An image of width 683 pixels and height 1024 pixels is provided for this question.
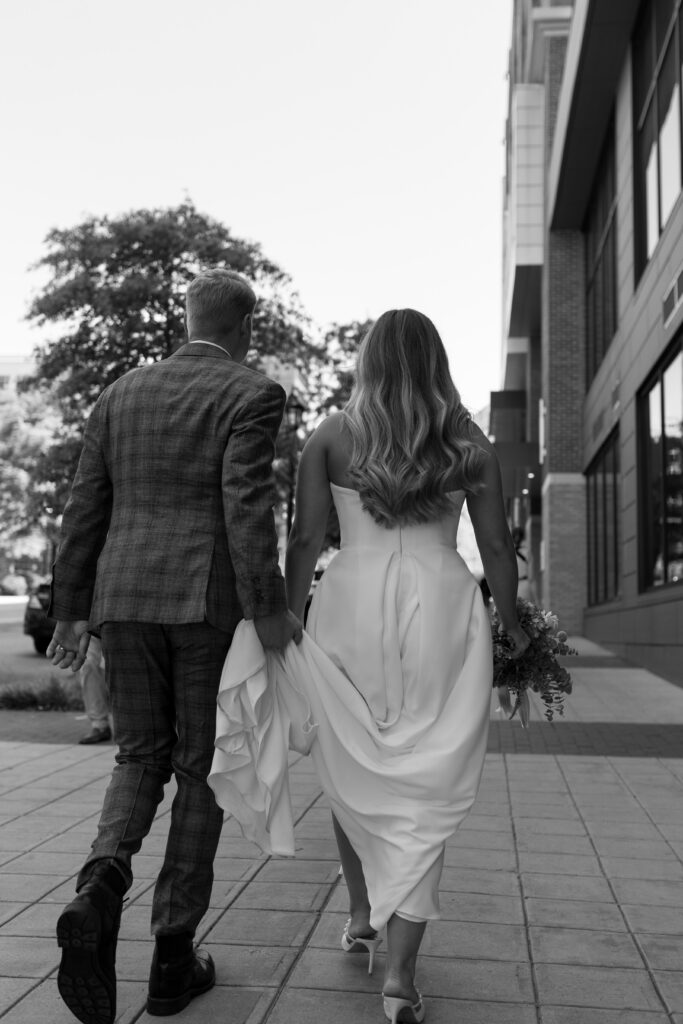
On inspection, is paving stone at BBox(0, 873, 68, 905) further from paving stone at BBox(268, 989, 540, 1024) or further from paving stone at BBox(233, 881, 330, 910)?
paving stone at BBox(268, 989, 540, 1024)

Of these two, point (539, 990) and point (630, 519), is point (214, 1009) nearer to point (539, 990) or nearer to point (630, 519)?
point (539, 990)

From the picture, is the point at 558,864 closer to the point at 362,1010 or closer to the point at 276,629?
the point at 362,1010

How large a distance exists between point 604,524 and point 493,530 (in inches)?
768

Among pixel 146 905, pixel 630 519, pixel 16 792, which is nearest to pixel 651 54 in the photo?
pixel 630 519

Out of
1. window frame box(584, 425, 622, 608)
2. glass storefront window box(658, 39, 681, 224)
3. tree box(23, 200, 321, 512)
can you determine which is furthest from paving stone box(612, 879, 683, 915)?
tree box(23, 200, 321, 512)

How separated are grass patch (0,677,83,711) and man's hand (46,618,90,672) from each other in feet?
25.0

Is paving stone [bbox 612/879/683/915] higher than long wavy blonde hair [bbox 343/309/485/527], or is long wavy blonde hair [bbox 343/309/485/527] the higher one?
long wavy blonde hair [bbox 343/309/485/527]

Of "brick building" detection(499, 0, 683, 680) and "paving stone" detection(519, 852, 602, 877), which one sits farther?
"brick building" detection(499, 0, 683, 680)

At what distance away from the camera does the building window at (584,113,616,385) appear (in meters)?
21.2

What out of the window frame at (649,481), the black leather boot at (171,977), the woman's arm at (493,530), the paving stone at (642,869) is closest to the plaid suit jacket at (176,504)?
the woman's arm at (493,530)

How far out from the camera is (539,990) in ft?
10.6

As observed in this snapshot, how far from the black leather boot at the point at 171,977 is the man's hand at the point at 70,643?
32.1 inches

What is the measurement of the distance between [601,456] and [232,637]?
2067 centimetres

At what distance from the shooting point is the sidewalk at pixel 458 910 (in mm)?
3149
